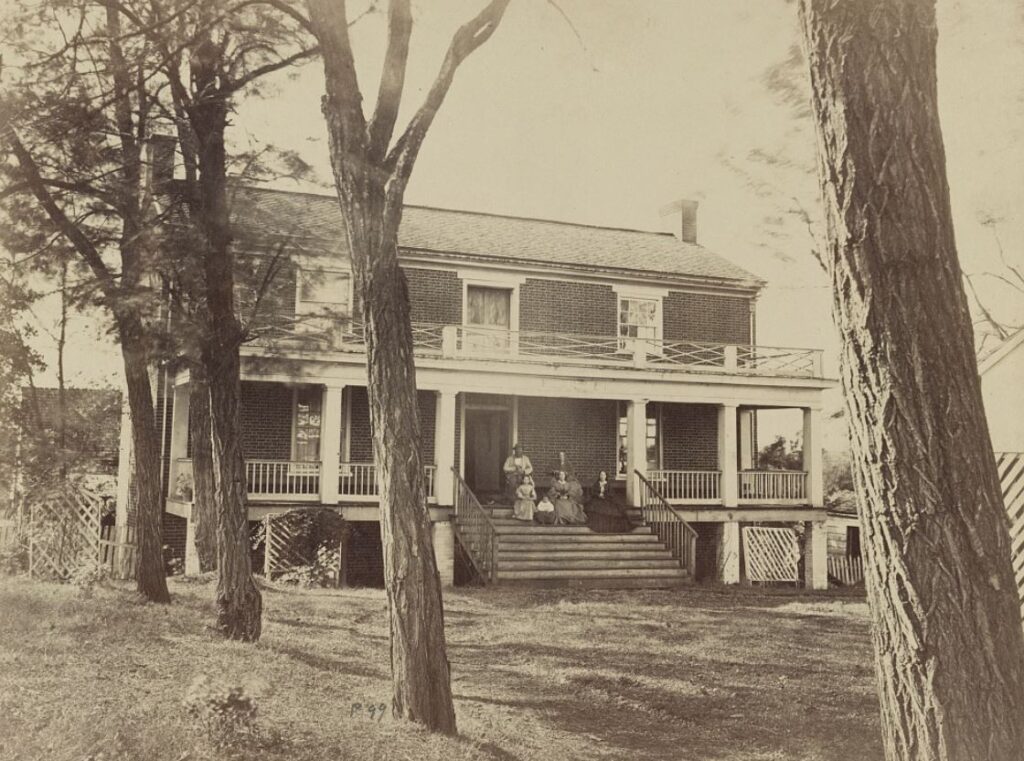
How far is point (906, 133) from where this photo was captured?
10.6 ft

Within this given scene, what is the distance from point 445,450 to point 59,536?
686cm

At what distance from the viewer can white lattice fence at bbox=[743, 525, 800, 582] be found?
19.8 meters

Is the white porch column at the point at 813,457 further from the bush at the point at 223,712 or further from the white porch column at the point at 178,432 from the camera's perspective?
the bush at the point at 223,712

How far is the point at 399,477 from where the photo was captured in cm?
602

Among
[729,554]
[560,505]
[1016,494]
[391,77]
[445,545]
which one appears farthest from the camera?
[729,554]

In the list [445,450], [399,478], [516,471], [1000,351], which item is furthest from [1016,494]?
[445,450]

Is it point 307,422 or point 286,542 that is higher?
point 307,422

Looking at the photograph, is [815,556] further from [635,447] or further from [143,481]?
[143,481]

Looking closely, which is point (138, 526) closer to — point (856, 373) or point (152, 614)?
point (152, 614)

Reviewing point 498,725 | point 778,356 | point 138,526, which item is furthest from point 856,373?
point 778,356

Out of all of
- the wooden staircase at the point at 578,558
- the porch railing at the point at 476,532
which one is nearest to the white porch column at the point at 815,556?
the wooden staircase at the point at 578,558

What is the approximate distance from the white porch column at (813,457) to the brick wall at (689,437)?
Answer: 2.19m

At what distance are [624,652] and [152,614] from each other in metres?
5.03

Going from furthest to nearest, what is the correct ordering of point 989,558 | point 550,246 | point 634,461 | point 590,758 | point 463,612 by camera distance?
point 550,246, point 634,461, point 463,612, point 590,758, point 989,558
